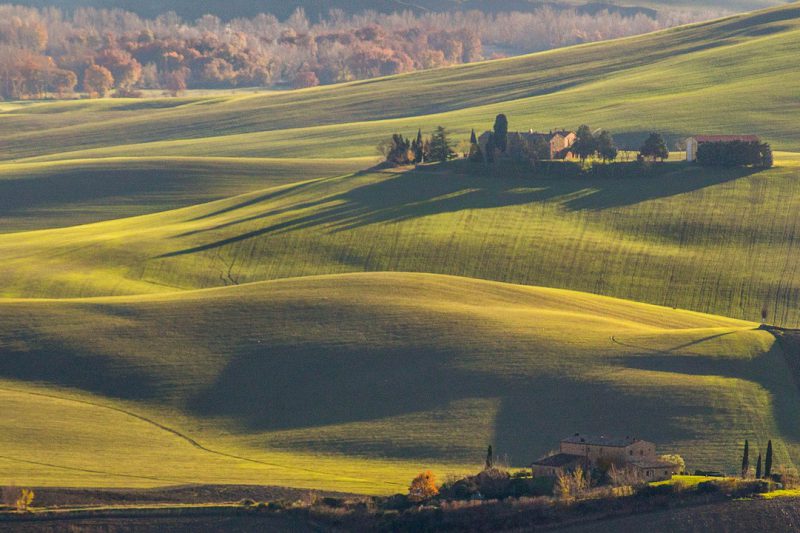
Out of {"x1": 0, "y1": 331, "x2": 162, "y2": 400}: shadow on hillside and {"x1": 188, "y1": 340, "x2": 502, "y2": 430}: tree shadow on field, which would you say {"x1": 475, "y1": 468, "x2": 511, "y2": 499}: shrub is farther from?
{"x1": 0, "y1": 331, "x2": 162, "y2": 400}: shadow on hillside

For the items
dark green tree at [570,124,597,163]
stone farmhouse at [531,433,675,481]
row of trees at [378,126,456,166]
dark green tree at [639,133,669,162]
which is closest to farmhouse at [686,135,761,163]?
dark green tree at [639,133,669,162]

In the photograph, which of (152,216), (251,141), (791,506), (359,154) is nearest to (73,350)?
(791,506)

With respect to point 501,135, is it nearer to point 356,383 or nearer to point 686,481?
point 356,383

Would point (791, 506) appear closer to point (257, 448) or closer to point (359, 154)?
point (257, 448)

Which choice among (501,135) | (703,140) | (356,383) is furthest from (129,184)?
(356,383)

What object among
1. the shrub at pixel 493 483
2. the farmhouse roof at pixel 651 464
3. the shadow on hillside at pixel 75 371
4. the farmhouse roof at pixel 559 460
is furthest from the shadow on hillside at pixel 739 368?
the shadow on hillside at pixel 75 371
